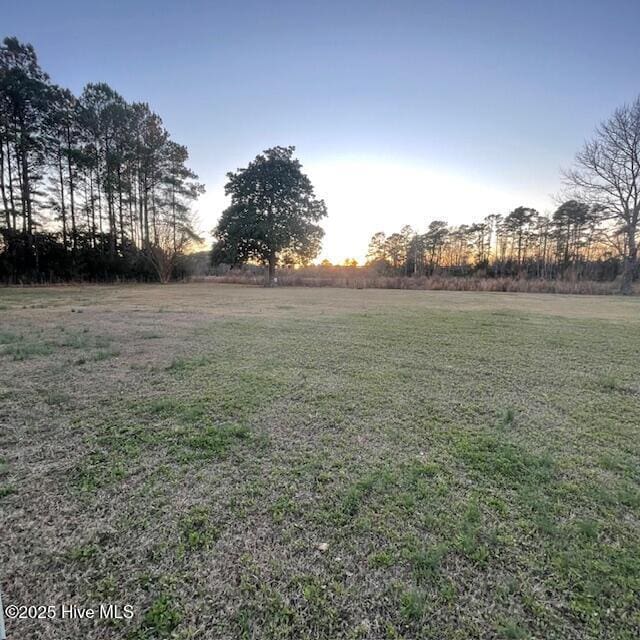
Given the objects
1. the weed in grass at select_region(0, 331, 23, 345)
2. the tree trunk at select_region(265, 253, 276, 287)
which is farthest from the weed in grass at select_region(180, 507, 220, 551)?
the tree trunk at select_region(265, 253, 276, 287)

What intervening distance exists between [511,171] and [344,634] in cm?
1643

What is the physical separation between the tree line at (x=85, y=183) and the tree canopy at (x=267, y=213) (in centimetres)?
328

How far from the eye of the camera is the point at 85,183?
18.5 m

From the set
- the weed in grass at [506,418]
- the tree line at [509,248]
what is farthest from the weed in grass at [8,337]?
the tree line at [509,248]

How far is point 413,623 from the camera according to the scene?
2.83 ft

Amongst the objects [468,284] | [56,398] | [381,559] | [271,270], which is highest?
[271,270]

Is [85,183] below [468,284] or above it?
above

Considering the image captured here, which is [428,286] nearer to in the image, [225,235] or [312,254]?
[312,254]

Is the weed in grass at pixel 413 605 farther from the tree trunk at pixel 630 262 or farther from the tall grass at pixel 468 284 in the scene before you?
the tree trunk at pixel 630 262

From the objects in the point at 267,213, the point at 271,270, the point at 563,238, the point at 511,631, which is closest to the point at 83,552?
the point at 511,631

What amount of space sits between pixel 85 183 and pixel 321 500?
24730 mm

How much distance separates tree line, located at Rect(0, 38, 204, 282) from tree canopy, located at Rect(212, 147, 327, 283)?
3278mm

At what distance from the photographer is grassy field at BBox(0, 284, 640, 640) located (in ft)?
2.95

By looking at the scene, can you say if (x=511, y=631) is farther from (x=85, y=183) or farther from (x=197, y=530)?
(x=85, y=183)
